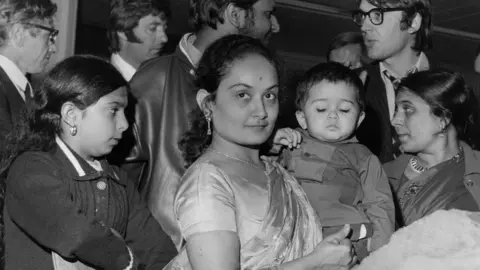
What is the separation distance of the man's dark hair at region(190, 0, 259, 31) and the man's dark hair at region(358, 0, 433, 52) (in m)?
0.58

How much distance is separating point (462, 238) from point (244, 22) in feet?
4.85

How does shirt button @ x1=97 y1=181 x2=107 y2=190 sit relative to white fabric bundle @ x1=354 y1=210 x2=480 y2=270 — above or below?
below

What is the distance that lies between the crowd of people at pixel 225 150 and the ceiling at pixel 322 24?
5319 mm

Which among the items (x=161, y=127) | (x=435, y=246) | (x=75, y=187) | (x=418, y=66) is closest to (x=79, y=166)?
(x=75, y=187)

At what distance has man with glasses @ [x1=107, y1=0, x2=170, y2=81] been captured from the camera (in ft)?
12.5

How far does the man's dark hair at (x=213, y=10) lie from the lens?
2639 mm

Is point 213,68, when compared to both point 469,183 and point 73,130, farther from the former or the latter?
point 469,183

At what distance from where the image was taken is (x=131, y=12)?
12.5ft

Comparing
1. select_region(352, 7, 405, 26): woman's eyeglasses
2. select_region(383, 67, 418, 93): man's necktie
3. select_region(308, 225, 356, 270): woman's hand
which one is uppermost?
select_region(352, 7, 405, 26): woman's eyeglasses

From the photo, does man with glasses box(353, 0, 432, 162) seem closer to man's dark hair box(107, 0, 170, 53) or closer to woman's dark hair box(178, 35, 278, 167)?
woman's dark hair box(178, 35, 278, 167)

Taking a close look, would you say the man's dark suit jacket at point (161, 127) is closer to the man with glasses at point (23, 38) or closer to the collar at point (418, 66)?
the man with glasses at point (23, 38)

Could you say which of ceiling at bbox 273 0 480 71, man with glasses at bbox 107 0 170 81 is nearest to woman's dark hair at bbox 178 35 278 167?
man with glasses at bbox 107 0 170 81

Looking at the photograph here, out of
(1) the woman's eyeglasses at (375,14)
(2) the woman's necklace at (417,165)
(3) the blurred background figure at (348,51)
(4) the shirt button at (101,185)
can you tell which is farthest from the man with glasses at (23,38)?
(3) the blurred background figure at (348,51)

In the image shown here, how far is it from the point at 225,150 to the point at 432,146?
106 centimetres
